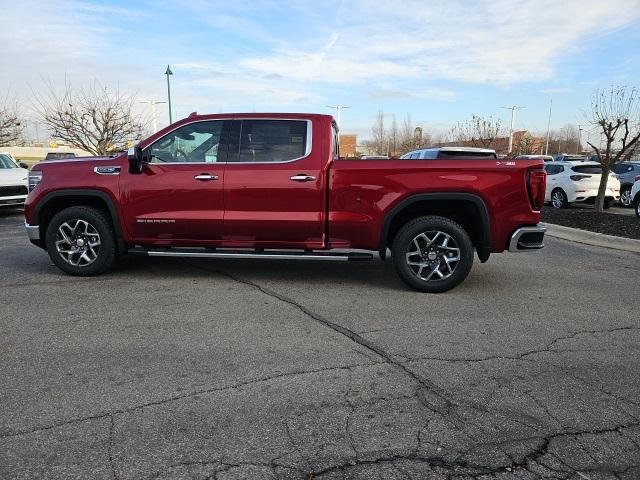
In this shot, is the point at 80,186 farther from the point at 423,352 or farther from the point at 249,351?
the point at 423,352

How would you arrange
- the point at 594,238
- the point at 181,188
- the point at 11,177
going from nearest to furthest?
the point at 181,188 < the point at 594,238 < the point at 11,177

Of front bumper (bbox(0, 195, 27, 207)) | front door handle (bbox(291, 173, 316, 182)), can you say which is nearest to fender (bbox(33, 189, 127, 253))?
front door handle (bbox(291, 173, 316, 182))

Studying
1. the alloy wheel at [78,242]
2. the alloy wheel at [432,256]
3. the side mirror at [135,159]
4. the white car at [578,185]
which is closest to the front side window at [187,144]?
the side mirror at [135,159]

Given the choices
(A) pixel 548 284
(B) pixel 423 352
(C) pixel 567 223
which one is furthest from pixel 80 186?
(C) pixel 567 223

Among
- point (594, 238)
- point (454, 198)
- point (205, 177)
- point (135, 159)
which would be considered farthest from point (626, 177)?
point (135, 159)

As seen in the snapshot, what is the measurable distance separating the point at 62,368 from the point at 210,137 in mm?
3198

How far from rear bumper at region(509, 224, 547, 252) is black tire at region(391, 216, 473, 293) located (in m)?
0.47

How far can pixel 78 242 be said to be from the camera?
6.22 metres

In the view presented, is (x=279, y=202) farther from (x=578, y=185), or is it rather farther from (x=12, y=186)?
(x=578, y=185)

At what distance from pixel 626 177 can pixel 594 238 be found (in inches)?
385

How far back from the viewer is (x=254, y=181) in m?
5.76

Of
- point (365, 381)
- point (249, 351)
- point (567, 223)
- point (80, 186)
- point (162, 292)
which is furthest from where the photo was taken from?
point (567, 223)

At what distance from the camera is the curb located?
356 inches

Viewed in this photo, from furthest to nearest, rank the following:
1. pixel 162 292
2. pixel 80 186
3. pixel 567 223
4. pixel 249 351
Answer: pixel 567 223
pixel 80 186
pixel 162 292
pixel 249 351
